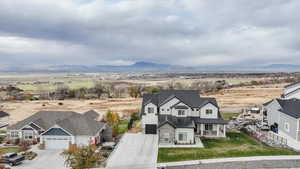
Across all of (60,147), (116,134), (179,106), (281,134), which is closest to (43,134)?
(60,147)

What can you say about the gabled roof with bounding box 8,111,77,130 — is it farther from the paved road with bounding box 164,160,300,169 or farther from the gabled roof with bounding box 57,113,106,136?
the paved road with bounding box 164,160,300,169

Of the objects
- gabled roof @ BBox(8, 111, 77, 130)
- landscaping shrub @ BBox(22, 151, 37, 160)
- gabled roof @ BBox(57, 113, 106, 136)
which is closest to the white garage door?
gabled roof @ BBox(57, 113, 106, 136)

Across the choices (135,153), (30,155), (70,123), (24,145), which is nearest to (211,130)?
(135,153)

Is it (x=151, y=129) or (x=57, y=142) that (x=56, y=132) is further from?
(x=151, y=129)

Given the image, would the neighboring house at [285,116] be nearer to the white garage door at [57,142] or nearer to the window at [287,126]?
the window at [287,126]

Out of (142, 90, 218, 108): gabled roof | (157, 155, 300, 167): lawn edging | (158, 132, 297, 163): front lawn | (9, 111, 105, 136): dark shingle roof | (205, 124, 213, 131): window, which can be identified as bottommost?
(157, 155, 300, 167): lawn edging

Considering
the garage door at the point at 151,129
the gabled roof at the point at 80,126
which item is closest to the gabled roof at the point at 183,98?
the garage door at the point at 151,129

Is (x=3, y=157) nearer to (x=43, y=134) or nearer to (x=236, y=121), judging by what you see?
(x=43, y=134)
